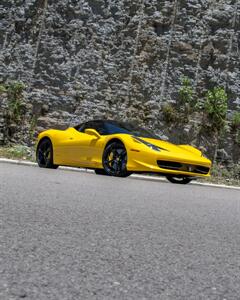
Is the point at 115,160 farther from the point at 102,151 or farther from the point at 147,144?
the point at 147,144

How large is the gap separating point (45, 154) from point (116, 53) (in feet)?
25.3

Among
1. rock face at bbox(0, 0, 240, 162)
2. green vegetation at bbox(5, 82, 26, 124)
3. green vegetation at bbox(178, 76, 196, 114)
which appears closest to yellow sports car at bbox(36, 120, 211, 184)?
green vegetation at bbox(5, 82, 26, 124)

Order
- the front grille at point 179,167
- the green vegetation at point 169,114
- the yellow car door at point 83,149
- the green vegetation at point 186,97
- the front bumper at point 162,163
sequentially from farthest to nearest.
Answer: the green vegetation at point 186,97
the green vegetation at point 169,114
the yellow car door at point 83,149
the front grille at point 179,167
the front bumper at point 162,163

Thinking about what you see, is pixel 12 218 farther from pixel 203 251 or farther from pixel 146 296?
pixel 146 296

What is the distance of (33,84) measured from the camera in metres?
17.4

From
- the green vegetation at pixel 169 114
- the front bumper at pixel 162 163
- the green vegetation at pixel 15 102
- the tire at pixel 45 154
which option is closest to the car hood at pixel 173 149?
the front bumper at pixel 162 163

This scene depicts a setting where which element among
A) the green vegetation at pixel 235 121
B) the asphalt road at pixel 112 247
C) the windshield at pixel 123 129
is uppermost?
the green vegetation at pixel 235 121

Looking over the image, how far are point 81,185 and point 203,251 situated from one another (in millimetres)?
3895

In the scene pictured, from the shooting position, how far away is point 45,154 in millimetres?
11133

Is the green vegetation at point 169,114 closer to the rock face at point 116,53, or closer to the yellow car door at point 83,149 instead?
the rock face at point 116,53

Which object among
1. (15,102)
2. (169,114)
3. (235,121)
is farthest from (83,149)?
(235,121)

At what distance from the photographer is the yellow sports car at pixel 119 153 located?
30.4 ft

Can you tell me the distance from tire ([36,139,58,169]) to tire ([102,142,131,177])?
169 cm

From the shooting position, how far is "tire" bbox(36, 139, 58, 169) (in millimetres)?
10977
